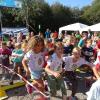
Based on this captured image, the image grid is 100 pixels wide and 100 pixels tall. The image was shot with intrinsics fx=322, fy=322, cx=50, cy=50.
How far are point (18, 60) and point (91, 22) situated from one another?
159 feet

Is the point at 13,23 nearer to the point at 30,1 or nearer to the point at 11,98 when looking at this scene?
the point at 30,1

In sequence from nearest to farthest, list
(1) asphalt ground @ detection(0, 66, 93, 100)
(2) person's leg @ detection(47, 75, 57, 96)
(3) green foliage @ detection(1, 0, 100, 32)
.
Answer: (2) person's leg @ detection(47, 75, 57, 96) < (1) asphalt ground @ detection(0, 66, 93, 100) < (3) green foliage @ detection(1, 0, 100, 32)

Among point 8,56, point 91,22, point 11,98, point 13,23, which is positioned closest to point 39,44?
point 11,98

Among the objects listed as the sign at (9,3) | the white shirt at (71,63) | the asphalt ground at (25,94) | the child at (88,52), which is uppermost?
the sign at (9,3)

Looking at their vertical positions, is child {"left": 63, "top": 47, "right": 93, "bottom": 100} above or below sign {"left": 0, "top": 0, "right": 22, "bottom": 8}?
below

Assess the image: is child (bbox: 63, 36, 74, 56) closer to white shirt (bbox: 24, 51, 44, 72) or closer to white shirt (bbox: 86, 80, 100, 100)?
white shirt (bbox: 24, 51, 44, 72)

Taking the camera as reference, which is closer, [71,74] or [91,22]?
[71,74]

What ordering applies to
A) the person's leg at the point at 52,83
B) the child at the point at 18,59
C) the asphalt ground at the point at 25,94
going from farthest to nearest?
1. the child at the point at 18,59
2. the asphalt ground at the point at 25,94
3. the person's leg at the point at 52,83

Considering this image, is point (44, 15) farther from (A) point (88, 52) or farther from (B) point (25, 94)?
(B) point (25, 94)

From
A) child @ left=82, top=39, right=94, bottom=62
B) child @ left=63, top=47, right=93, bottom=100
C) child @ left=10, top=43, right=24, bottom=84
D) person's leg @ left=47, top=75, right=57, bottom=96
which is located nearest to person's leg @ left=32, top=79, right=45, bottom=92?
person's leg @ left=47, top=75, right=57, bottom=96

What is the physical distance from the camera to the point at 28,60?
652cm

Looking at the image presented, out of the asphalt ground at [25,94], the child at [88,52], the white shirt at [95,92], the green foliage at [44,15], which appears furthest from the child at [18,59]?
the green foliage at [44,15]

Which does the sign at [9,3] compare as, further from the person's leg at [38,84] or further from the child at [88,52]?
the person's leg at [38,84]

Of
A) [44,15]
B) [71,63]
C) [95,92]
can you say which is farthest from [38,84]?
[44,15]
